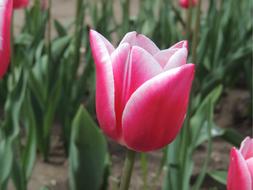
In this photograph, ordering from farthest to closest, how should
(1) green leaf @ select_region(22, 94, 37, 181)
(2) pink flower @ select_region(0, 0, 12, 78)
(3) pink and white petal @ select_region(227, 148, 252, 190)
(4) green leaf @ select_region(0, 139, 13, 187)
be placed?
1. (1) green leaf @ select_region(22, 94, 37, 181)
2. (4) green leaf @ select_region(0, 139, 13, 187)
3. (2) pink flower @ select_region(0, 0, 12, 78)
4. (3) pink and white petal @ select_region(227, 148, 252, 190)

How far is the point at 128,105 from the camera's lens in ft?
2.52

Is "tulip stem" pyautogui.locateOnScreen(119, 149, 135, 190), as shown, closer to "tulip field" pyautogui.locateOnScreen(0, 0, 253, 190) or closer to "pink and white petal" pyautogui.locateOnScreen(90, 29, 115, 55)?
"tulip field" pyautogui.locateOnScreen(0, 0, 253, 190)

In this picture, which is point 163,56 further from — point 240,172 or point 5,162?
point 5,162

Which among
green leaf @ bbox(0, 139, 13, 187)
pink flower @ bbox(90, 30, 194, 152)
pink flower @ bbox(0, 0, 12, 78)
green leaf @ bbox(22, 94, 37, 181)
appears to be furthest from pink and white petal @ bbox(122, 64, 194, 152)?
green leaf @ bbox(22, 94, 37, 181)

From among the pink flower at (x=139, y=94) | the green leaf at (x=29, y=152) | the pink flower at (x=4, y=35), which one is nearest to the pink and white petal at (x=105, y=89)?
the pink flower at (x=139, y=94)

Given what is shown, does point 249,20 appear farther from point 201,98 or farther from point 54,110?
point 54,110

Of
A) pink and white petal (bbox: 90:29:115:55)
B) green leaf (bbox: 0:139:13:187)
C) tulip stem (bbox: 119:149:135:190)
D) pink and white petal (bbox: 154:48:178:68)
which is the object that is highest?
pink and white petal (bbox: 90:29:115:55)

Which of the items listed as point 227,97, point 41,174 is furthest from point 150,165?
point 227,97

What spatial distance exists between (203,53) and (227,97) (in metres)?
0.37

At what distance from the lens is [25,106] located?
5.59 feet

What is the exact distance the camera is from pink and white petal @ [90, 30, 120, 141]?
2.57 ft

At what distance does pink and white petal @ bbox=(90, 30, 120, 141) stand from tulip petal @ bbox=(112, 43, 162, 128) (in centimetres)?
1

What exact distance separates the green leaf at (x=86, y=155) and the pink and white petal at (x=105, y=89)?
2.09ft

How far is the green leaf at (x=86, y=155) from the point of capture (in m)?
1.44
